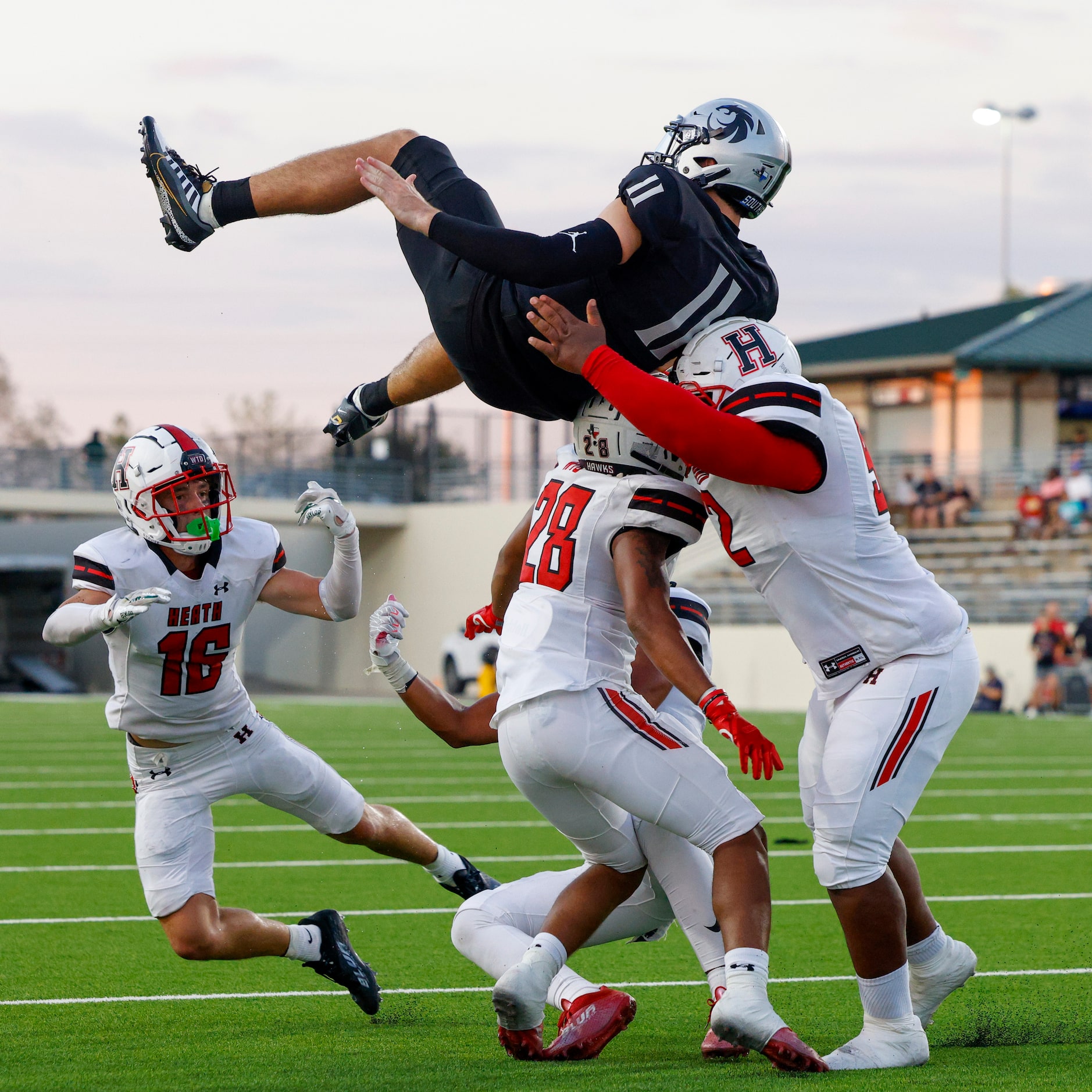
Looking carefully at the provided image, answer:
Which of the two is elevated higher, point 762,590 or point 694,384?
point 694,384

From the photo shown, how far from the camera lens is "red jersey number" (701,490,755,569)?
3957 millimetres

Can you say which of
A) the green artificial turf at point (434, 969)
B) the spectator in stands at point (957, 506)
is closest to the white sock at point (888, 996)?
the green artificial turf at point (434, 969)

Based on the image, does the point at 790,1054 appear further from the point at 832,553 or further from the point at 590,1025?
the point at 832,553

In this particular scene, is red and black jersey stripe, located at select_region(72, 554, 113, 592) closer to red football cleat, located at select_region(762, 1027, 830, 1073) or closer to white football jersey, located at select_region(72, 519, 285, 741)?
white football jersey, located at select_region(72, 519, 285, 741)

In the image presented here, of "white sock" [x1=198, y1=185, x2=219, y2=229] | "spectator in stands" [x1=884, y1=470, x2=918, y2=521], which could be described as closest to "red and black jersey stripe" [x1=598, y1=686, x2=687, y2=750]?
"white sock" [x1=198, y1=185, x2=219, y2=229]

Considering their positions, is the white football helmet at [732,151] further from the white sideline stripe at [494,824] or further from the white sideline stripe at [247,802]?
the white sideline stripe at [247,802]

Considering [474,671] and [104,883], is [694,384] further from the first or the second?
[474,671]

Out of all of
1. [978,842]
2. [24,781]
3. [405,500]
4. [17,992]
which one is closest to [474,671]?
[405,500]

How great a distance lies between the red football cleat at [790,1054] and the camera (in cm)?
365

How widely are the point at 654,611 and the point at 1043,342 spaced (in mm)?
26234

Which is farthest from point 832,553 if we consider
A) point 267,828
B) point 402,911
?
point 267,828

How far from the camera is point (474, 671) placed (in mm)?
24922

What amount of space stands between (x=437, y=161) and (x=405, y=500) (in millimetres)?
24420

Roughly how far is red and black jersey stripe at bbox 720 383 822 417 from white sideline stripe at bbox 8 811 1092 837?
578cm
